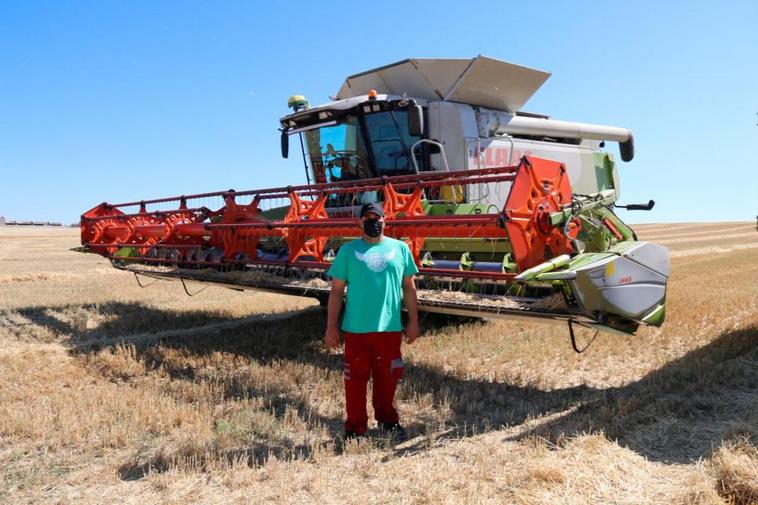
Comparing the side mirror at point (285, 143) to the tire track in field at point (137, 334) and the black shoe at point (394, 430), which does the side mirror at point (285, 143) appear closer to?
the tire track in field at point (137, 334)

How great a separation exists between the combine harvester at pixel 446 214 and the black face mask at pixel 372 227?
853 mm

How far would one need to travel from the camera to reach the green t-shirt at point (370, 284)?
3490 millimetres

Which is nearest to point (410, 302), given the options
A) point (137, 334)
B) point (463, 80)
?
point (463, 80)

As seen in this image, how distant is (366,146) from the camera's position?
6406 millimetres

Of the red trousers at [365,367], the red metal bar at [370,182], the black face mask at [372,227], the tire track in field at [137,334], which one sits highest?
the red metal bar at [370,182]

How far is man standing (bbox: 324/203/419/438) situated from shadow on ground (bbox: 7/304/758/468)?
0.27 metres

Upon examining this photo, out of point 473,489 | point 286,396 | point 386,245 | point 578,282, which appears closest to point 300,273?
point 286,396

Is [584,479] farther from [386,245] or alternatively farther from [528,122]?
[528,122]

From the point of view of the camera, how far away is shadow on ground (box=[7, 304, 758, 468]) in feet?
10.8

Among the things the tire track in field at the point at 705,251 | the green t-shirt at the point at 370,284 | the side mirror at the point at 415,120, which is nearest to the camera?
the green t-shirt at the point at 370,284

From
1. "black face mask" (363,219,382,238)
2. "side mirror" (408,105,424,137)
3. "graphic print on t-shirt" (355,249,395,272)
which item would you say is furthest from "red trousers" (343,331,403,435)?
"side mirror" (408,105,424,137)

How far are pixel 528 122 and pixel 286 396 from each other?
4.56 metres

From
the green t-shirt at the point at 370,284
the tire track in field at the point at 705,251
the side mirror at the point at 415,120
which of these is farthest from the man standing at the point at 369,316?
the tire track in field at the point at 705,251

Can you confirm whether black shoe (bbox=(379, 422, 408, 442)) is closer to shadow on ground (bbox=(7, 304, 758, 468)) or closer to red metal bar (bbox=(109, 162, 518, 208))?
shadow on ground (bbox=(7, 304, 758, 468))
